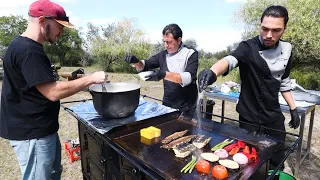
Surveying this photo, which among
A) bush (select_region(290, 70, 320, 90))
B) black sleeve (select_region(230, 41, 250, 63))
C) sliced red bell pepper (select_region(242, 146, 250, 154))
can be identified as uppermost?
black sleeve (select_region(230, 41, 250, 63))

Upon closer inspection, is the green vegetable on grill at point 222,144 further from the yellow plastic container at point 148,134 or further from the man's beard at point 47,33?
the man's beard at point 47,33

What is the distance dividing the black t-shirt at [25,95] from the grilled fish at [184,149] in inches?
46.4

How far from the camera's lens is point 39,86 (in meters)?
1.74

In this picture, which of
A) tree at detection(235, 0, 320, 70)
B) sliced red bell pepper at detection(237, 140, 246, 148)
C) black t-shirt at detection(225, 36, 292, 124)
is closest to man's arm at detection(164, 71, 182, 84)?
black t-shirt at detection(225, 36, 292, 124)

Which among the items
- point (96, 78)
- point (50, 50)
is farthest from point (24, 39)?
point (50, 50)

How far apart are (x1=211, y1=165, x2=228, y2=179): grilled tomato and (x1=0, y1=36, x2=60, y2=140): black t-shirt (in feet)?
4.74

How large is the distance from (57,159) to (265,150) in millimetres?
2121

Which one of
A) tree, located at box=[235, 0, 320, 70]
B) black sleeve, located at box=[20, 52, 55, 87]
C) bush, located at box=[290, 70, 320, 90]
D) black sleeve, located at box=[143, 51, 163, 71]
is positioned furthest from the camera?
bush, located at box=[290, 70, 320, 90]

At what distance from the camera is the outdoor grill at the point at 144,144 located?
57.9 inches

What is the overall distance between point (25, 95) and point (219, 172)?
67.0 inches

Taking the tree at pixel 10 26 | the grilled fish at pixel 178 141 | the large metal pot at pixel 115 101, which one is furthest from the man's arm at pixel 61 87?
the tree at pixel 10 26

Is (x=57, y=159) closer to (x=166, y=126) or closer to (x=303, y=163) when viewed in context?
(x=166, y=126)

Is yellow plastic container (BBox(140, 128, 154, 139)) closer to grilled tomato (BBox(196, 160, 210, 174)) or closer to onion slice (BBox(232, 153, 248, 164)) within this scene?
grilled tomato (BBox(196, 160, 210, 174))

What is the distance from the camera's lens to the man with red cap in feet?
5.58
